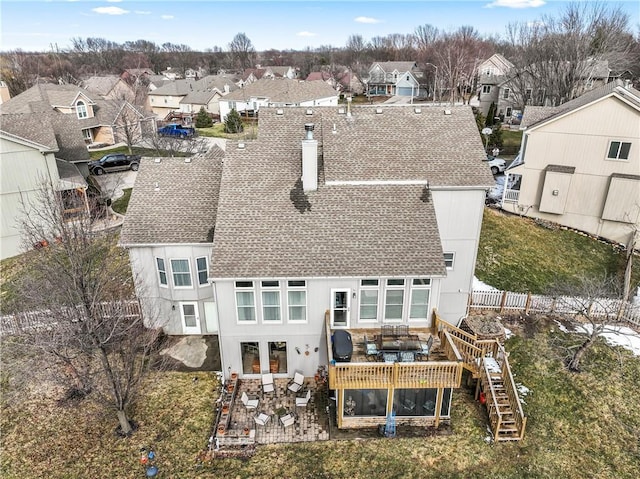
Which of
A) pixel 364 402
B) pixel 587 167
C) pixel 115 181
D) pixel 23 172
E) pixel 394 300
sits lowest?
pixel 364 402

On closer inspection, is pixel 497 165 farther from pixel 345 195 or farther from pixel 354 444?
pixel 354 444

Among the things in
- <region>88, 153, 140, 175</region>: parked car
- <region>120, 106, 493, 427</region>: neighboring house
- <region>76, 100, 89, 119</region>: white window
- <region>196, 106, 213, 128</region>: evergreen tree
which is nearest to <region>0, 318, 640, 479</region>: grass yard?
<region>120, 106, 493, 427</region>: neighboring house

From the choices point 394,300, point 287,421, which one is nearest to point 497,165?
point 394,300

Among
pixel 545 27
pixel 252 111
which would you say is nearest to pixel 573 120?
pixel 545 27

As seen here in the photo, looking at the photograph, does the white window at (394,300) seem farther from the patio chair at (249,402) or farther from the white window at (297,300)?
the patio chair at (249,402)

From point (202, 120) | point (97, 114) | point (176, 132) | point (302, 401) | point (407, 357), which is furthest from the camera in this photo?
point (202, 120)

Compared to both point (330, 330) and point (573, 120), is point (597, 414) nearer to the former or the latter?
point (330, 330)

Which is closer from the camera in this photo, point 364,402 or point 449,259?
point 364,402

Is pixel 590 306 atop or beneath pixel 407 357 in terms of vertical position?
beneath
